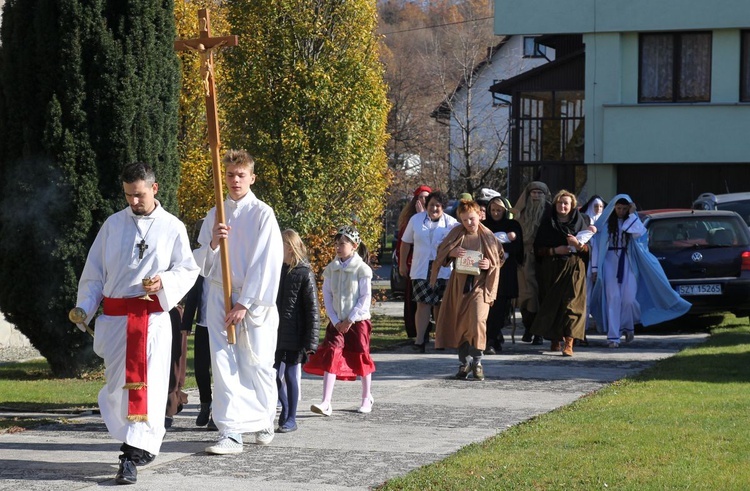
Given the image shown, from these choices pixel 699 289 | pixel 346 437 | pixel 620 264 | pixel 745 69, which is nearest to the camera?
pixel 346 437

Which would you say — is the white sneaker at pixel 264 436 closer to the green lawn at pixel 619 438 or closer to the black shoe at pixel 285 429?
the black shoe at pixel 285 429

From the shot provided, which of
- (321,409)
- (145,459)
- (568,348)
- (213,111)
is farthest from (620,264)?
(145,459)

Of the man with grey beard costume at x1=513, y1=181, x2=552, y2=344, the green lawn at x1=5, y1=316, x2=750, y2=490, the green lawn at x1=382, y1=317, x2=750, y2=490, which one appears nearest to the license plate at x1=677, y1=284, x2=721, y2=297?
the man with grey beard costume at x1=513, y1=181, x2=552, y2=344

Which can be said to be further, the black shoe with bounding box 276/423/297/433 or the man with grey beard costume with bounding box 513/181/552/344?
the man with grey beard costume with bounding box 513/181/552/344

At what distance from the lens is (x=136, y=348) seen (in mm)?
7480

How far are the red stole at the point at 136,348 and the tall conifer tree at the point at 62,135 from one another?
4.29m

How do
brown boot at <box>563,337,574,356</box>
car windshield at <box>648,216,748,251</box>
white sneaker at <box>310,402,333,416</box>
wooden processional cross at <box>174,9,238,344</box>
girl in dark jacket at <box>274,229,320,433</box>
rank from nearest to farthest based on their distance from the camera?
1. wooden processional cross at <box>174,9,238,344</box>
2. girl in dark jacket at <box>274,229,320,433</box>
3. white sneaker at <box>310,402,333,416</box>
4. brown boot at <box>563,337,574,356</box>
5. car windshield at <box>648,216,748,251</box>

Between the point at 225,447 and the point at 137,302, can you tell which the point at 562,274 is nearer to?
the point at 225,447

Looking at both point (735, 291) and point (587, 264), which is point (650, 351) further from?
point (735, 291)

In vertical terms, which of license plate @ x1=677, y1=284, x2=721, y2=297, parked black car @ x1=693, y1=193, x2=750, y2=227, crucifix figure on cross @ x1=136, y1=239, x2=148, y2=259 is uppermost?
parked black car @ x1=693, y1=193, x2=750, y2=227

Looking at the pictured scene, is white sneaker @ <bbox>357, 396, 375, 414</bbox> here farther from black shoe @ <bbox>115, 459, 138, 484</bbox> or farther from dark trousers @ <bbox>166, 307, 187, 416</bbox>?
black shoe @ <bbox>115, 459, 138, 484</bbox>

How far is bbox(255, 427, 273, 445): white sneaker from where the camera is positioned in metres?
8.38

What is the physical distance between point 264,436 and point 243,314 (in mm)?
919

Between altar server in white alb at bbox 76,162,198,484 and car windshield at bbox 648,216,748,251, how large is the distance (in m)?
10.2
